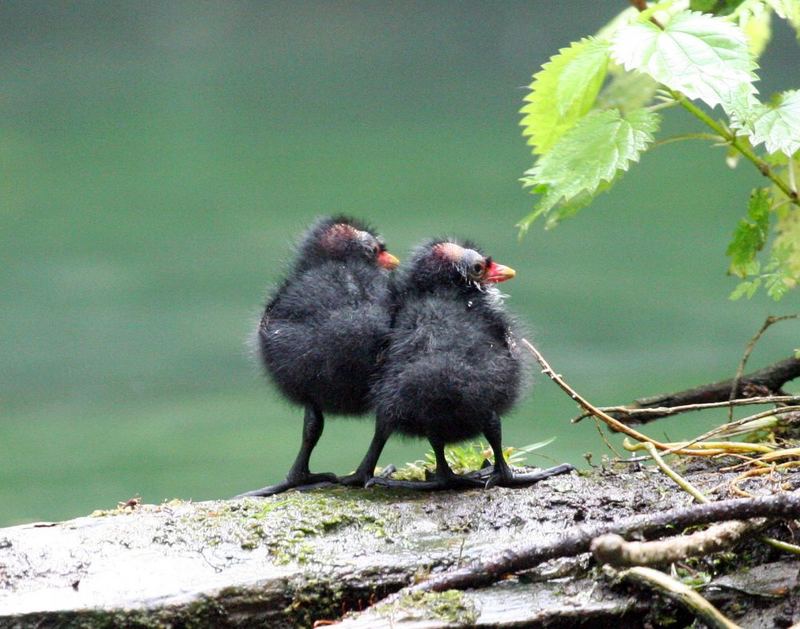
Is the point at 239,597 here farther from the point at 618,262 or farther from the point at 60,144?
the point at 60,144

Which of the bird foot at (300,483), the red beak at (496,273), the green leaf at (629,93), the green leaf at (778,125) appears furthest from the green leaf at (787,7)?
the bird foot at (300,483)

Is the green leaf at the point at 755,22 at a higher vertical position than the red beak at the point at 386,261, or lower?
higher

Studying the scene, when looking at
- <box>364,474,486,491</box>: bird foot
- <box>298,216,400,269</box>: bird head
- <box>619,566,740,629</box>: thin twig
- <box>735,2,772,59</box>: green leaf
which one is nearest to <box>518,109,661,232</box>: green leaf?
<box>735,2,772,59</box>: green leaf

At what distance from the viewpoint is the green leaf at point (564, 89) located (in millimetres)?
2432

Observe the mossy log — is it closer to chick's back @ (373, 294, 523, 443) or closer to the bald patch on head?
chick's back @ (373, 294, 523, 443)

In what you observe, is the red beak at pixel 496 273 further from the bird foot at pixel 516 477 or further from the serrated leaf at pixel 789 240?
→ the serrated leaf at pixel 789 240

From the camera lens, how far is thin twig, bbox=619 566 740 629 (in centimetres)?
179

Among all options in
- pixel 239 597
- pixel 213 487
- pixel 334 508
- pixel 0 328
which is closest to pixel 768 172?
pixel 334 508

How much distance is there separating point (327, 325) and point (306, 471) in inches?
15.5

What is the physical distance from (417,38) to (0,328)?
11.4 ft

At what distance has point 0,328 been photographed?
5.31 meters

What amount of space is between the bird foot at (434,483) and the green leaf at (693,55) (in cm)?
92

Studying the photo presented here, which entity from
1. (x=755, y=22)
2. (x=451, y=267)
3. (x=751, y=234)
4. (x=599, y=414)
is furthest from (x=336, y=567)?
(x=755, y=22)

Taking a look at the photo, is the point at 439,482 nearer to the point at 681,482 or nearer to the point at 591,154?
the point at 681,482
